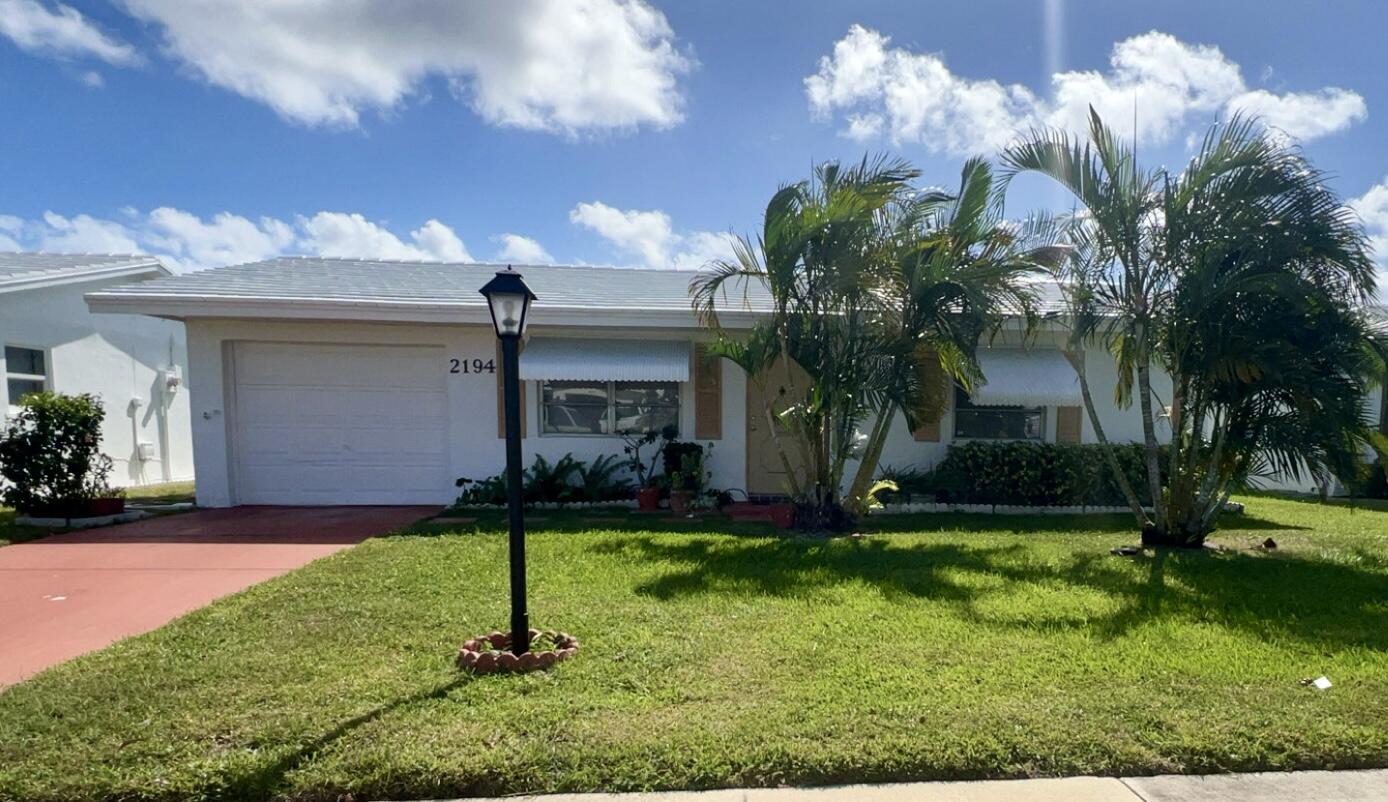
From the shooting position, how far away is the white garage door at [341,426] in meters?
9.89

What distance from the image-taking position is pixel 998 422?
34.6 ft

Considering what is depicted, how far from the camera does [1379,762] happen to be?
9.54 feet

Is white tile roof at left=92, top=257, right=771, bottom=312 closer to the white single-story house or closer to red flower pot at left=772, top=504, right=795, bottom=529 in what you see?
the white single-story house

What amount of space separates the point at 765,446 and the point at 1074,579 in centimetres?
517

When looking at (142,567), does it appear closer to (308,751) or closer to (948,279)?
(308,751)

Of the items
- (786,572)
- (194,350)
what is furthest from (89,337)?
(786,572)

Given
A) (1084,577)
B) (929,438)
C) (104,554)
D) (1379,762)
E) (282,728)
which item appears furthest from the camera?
(929,438)

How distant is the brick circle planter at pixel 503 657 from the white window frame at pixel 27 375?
39.4 feet

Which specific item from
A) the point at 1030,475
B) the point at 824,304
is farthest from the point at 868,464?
the point at 1030,475

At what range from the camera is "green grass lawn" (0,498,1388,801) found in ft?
9.35

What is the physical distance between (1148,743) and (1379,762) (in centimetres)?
101

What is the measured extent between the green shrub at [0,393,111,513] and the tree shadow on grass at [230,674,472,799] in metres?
8.31

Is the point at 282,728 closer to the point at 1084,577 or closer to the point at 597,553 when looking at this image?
the point at 597,553

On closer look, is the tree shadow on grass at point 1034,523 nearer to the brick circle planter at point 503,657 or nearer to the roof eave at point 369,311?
the roof eave at point 369,311
